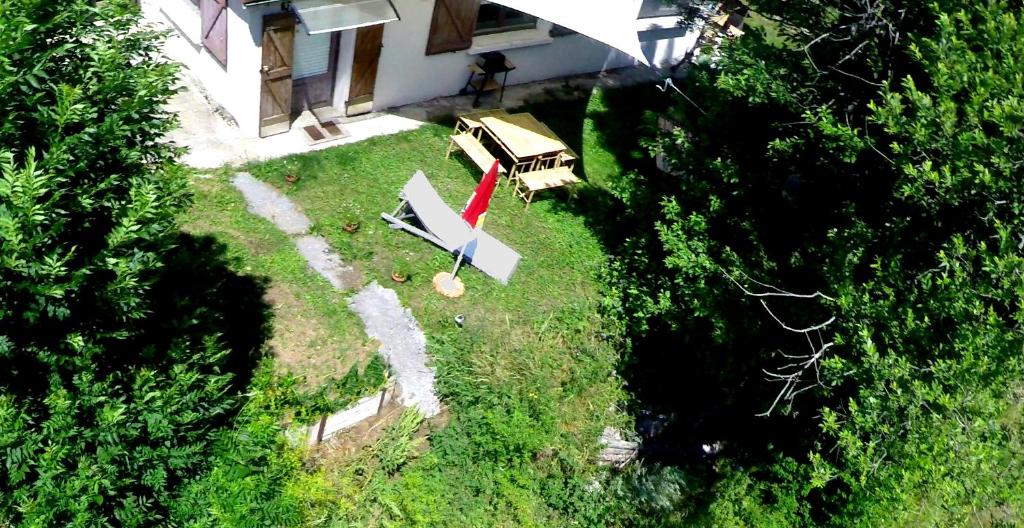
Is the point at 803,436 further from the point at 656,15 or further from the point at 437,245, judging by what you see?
the point at 656,15

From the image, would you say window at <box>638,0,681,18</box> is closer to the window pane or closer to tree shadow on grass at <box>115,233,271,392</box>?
the window pane

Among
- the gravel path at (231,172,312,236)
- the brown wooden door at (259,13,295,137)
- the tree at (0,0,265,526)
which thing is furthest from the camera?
the brown wooden door at (259,13,295,137)

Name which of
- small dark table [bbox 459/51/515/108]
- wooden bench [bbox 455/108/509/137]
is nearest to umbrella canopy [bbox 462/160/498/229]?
wooden bench [bbox 455/108/509/137]

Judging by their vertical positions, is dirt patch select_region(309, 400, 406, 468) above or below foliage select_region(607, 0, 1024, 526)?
below

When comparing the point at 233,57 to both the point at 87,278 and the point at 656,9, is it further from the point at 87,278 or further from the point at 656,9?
the point at 656,9

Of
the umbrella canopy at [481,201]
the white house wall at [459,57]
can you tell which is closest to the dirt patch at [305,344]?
the umbrella canopy at [481,201]

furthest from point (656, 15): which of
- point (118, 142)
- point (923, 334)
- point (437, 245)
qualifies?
point (118, 142)
